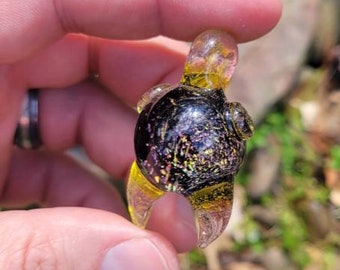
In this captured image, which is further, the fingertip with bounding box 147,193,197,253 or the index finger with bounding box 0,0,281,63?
the fingertip with bounding box 147,193,197,253

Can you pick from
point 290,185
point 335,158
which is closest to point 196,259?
point 290,185

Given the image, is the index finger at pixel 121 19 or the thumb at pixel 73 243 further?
the index finger at pixel 121 19

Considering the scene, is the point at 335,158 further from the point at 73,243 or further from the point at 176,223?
the point at 73,243

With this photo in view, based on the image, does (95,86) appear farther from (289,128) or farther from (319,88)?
(319,88)

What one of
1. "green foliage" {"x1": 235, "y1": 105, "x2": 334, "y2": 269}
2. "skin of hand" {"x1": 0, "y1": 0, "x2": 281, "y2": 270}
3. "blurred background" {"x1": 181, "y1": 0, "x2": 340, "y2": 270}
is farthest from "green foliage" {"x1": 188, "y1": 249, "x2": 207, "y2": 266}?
"skin of hand" {"x1": 0, "y1": 0, "x2": 281, "y2": 270}

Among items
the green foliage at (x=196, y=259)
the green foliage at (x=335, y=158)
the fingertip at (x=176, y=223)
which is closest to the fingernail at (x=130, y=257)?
the fingertip at (x=176, y=223)

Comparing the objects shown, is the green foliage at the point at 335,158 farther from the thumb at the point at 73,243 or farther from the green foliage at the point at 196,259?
the thumb at the point at 73,243

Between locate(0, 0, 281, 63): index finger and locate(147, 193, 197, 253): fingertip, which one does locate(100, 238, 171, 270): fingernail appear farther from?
locate(0, 0, 281, 63): index finger
